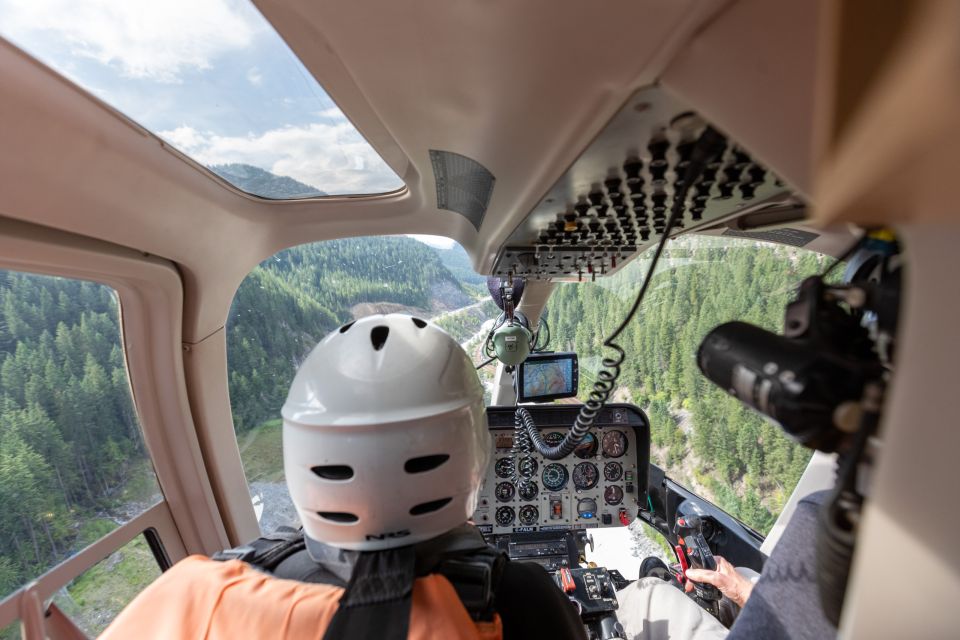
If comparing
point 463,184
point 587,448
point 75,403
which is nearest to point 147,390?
point 75,403

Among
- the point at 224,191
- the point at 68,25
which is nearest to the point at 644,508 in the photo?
the point at 224,191

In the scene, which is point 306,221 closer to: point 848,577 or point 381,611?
point 381,611

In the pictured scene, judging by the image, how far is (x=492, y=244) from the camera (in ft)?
6.16

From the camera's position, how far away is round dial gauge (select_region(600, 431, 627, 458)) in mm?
3047

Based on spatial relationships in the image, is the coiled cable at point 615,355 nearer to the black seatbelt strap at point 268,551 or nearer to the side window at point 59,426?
the black seatbelt strap at point 268,551

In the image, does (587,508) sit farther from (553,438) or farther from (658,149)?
(658,149)

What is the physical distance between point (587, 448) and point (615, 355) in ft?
5.32

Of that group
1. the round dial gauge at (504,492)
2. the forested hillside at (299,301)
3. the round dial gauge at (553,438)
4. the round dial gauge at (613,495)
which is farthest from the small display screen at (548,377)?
the forested hillside at (299,301)

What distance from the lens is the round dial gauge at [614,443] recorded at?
3047 millimetres

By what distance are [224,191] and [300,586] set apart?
1.44 meters

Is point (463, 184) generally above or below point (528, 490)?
above

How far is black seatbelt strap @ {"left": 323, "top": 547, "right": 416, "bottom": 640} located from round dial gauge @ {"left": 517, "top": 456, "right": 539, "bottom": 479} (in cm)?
230

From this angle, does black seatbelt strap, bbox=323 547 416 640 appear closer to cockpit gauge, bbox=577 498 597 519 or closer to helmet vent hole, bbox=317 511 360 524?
helmet vent hole, bbox=317 511 360 524

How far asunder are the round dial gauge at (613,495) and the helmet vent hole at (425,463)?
2.50m
